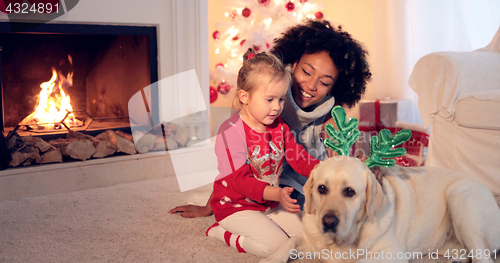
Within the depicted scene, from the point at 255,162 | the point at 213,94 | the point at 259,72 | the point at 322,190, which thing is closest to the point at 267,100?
the point at 259,72

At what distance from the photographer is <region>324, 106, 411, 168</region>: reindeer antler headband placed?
1.09 m

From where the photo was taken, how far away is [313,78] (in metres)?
1.70

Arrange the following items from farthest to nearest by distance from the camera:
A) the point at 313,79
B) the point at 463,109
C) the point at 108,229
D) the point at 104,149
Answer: the point at 104,149, the point at 463,109, the point at 313,79, the point at 108,229

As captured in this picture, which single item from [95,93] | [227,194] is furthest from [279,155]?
[95,93]

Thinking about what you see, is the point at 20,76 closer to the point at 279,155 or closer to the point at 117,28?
the point at 117,28

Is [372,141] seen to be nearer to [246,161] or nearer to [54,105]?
[246,161]

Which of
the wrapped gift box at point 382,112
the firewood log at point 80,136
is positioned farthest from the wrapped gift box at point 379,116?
the firewood log at point 80,136

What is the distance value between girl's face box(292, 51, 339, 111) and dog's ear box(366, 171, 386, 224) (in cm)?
74

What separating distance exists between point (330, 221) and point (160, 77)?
1.87 meters

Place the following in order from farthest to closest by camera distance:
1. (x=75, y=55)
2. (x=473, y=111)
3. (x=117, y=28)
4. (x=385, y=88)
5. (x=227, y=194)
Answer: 1. (x=385, y=88)
2. (x=75, y=55)
3. (x=117, y=28)
4. (x=473, y=111)
5. (x=227, y=194)

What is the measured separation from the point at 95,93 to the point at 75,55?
0.29 metres

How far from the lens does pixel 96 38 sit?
254cm

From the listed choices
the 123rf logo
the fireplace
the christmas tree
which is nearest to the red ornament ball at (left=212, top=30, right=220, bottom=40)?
the christmas tree
